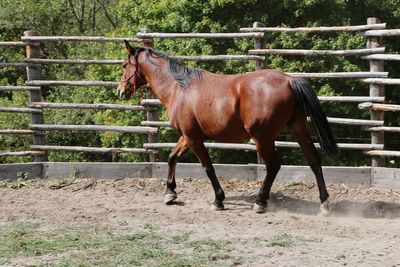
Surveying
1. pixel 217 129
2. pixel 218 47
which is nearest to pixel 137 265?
pixel 217 129

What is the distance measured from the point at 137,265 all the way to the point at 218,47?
7.48 meters

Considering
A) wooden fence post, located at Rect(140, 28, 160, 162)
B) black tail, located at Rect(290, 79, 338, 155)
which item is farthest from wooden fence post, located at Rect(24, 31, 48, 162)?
black tail, located at Rect(290, 79, 338, 155)

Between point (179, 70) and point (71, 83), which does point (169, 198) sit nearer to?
point (179, 70)

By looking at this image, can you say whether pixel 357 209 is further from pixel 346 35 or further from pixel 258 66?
pixel 346 35

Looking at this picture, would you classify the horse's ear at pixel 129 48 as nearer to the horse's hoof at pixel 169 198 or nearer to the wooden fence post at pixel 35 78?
the horse's hoof at pixel 169 198

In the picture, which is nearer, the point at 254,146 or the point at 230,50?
the point at 254,146

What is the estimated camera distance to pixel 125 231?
678 cm

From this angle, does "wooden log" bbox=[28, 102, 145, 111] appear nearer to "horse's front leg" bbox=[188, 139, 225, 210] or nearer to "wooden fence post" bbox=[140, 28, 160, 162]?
"wooden fence post" bbox=[140, 28, 160, 162]

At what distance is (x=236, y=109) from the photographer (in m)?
7.48


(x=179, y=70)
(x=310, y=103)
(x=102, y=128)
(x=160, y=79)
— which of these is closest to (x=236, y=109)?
(x=310, y=103)

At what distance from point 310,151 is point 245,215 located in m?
0.94

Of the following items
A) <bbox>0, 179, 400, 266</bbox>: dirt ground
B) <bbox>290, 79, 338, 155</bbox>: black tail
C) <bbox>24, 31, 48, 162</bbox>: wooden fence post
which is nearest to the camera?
<bbox>0, 179, 400, 266</bbox>: dirt ground

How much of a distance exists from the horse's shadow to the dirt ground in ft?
0.03

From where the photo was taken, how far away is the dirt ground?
585 centimetres
